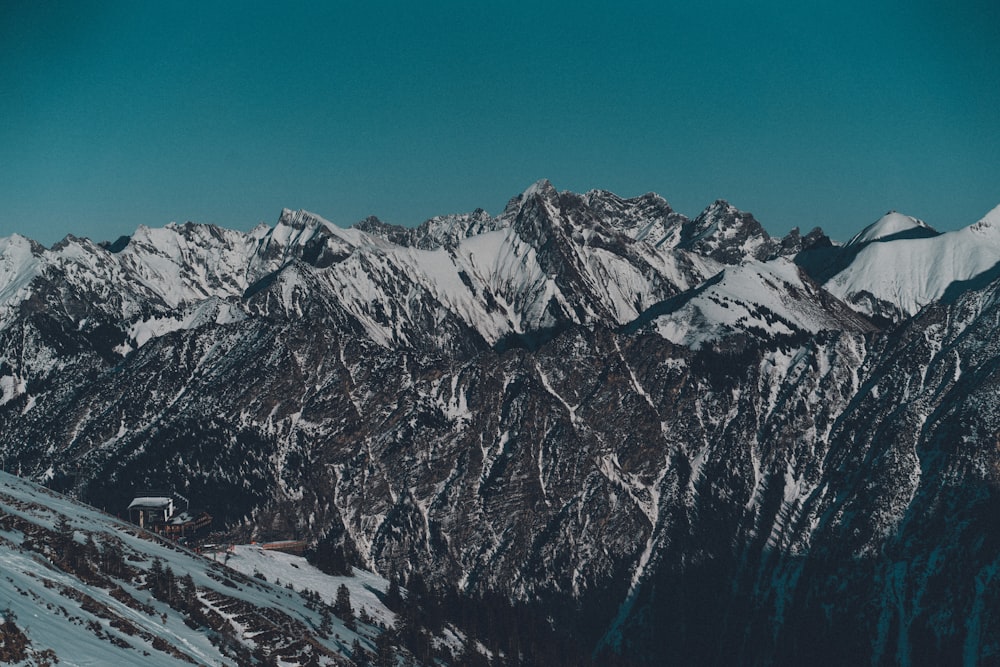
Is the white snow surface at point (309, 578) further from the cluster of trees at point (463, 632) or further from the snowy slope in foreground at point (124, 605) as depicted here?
the snowy slope in foreground at point (124, 605)

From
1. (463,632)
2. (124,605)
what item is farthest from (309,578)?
(124,605)

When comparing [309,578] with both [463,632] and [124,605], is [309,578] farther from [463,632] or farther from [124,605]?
[124,605]

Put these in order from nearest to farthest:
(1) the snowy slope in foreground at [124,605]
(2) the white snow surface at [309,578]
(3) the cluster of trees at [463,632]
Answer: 1. (1) the snowy slope in foreground at [124,605]
2. (3) the cluster of trees at [463,632]
3. (2) the white snow surface at [309,578]

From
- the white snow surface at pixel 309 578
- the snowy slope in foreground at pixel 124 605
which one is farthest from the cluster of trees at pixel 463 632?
the snowy slope in foreground at pixel 124 605

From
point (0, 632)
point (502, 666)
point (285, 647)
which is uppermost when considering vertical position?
point (502, 666)

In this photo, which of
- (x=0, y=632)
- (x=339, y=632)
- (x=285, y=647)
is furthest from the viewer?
(x=339, y=632)

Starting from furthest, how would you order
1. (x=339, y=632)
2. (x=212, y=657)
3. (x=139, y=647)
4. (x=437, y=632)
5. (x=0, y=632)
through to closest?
(x=437, y=632)
(x=339, y=632)
(x=212, y=657)
(x=139, y=647)
(x=0, y=632)

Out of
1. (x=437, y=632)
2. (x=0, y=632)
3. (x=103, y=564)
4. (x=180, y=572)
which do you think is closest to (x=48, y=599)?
(x=0, y=632)

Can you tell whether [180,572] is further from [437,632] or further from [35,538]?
[437,632]
